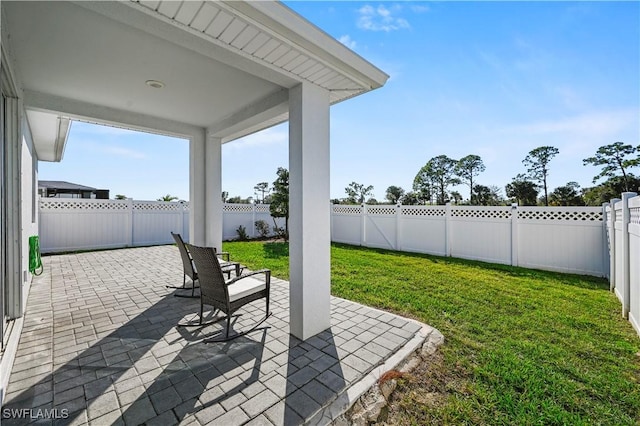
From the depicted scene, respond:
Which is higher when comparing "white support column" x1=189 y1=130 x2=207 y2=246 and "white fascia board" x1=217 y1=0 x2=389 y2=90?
"white fascia board" x1=217 y1=0 x2=389 y2=90

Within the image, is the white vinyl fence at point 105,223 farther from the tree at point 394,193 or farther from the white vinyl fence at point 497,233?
the tree at point 394,193

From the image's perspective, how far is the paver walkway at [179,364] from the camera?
6.32 feet

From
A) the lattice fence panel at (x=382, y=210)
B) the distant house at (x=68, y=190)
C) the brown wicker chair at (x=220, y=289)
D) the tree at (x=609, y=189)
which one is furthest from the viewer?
the tree at (x=609, y=189)

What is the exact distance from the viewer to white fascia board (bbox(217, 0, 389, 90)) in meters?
1.98

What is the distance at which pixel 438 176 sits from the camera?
2709cm

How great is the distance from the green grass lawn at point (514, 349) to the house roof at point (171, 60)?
10.0 feet

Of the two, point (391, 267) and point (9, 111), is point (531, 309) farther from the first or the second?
point (9, 111)

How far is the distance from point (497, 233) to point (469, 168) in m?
22.8

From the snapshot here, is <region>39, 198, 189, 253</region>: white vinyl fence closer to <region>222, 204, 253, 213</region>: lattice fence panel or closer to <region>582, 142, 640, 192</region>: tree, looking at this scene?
<region>222, 204, 253, 213</region>: lattice fence panel

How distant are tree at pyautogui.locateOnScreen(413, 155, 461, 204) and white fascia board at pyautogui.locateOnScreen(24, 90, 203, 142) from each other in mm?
24980

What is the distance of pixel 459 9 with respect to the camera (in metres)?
4.49

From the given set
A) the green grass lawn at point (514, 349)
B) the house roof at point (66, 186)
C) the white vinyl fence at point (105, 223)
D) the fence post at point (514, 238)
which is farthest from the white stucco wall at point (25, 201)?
the house roof at point (66, 186)

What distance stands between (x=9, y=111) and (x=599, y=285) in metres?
9.70

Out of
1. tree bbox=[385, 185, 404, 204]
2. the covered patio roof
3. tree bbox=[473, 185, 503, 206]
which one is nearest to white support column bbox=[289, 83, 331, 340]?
the covered patio roof
